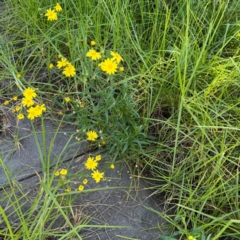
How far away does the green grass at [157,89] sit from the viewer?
1582 mm

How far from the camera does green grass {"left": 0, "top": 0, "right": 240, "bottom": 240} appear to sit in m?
1.58

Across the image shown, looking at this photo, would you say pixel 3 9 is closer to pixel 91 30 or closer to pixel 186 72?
pixel 91 30

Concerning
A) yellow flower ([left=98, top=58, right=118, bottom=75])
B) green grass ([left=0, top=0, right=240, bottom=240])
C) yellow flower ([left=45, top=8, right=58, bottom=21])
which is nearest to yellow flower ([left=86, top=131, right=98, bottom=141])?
green grass ([left=0, top=0, right=240, bottom=240])

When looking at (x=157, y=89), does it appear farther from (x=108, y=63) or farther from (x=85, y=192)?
(x=85, y=192)

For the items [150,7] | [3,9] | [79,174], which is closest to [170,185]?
[79,174]

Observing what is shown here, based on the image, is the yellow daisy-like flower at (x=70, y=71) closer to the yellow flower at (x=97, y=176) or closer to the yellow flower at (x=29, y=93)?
the yellow flower at (x=29, y=93)

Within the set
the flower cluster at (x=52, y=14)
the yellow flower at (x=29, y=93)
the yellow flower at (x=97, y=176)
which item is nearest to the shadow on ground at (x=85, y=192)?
the yellow flower at (x=97, y=176)

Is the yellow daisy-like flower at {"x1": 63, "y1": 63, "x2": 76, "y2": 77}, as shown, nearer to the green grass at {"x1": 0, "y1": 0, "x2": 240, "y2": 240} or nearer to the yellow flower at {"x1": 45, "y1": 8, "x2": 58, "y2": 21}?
the green grass at {"x1": 0, "y1": 0, "x2": 240, "y2": 240}

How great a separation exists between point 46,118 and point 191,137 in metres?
0.66

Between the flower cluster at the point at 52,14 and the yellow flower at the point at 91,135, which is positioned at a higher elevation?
the flower cluster at the point at 52,14

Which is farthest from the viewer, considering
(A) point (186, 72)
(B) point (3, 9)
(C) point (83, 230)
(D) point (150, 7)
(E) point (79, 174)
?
(B) point (3, 9)

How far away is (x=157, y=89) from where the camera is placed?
1.79 meters

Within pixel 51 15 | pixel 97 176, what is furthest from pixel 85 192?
pixel 51 15

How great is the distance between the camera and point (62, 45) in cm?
204
